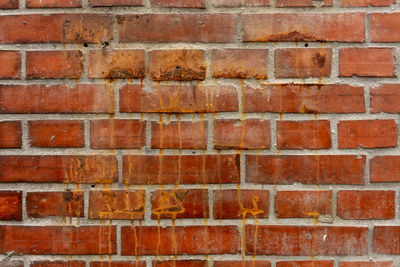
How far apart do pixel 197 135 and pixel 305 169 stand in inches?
13.8

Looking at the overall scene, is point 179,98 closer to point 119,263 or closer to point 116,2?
point 116,2

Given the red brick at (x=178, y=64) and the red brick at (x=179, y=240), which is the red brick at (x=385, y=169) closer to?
the red brick at (x=179, y=240)

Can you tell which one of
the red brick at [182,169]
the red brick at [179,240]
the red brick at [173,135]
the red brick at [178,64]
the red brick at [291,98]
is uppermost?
the red brick at [178,64]

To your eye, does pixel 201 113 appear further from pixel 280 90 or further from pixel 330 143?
pixel 330 143

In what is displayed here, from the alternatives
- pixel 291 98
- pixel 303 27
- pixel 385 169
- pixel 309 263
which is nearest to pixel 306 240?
pixel 309 263

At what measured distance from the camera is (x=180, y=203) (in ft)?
3.55

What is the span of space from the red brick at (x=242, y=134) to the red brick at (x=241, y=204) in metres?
0.14

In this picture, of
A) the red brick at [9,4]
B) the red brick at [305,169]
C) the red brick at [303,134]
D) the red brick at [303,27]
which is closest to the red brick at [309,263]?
the red brick at [305,169]

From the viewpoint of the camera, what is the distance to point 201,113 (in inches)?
42.4

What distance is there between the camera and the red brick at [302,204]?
1075mm

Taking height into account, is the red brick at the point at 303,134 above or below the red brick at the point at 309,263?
above

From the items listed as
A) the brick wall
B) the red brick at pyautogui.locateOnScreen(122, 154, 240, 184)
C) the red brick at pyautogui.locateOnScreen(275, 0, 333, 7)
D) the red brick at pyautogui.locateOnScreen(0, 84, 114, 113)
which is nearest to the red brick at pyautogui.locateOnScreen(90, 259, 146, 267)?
the brick wall

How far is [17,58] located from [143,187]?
1.84ft

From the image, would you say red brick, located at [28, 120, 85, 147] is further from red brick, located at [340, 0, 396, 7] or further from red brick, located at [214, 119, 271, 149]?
red brick, located at [340, 0, 396, 7]
